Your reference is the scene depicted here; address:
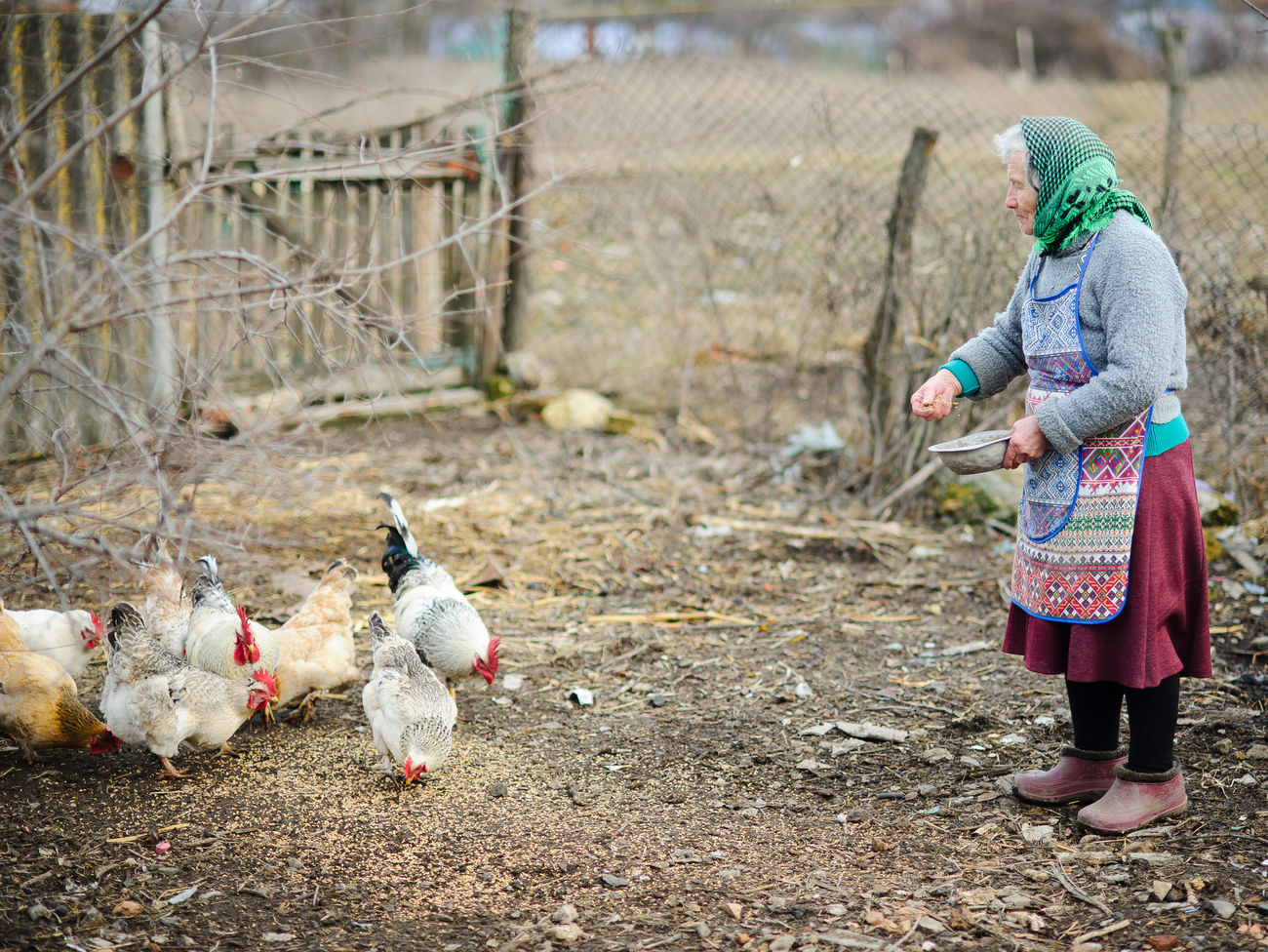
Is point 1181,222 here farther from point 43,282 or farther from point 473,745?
point 43,282

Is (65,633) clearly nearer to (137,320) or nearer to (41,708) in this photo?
(41,708)

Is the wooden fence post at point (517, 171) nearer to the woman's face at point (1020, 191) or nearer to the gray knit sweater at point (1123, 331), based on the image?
the woman's face at point (1020, 191)

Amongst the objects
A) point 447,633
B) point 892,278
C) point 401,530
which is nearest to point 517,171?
point 892,278

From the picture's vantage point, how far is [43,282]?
83.4 inches

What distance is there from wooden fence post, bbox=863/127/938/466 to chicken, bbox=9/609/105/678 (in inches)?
158

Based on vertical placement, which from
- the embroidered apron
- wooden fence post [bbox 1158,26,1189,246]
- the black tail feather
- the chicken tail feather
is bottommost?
the black tail feather

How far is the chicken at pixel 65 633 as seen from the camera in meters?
3.59

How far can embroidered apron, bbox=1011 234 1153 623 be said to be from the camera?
106 inches

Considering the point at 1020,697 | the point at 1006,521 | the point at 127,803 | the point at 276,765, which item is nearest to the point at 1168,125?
the point at 1006,521

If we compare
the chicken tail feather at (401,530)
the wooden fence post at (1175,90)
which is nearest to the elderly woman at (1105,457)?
the chicken tail feather at (401,530)

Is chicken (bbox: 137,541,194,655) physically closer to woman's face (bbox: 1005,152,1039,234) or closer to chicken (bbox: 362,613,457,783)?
chicken (bbox: 362,613,457,783)

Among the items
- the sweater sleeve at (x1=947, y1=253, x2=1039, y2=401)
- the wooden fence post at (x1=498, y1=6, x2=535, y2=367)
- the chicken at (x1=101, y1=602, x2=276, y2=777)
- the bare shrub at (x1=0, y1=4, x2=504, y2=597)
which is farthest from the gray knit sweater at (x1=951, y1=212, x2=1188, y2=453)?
the wooden fence post at (x1=498, y1=6, x2=535, y2=367)

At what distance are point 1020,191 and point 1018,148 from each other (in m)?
0.11

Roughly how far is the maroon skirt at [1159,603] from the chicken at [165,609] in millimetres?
2843
